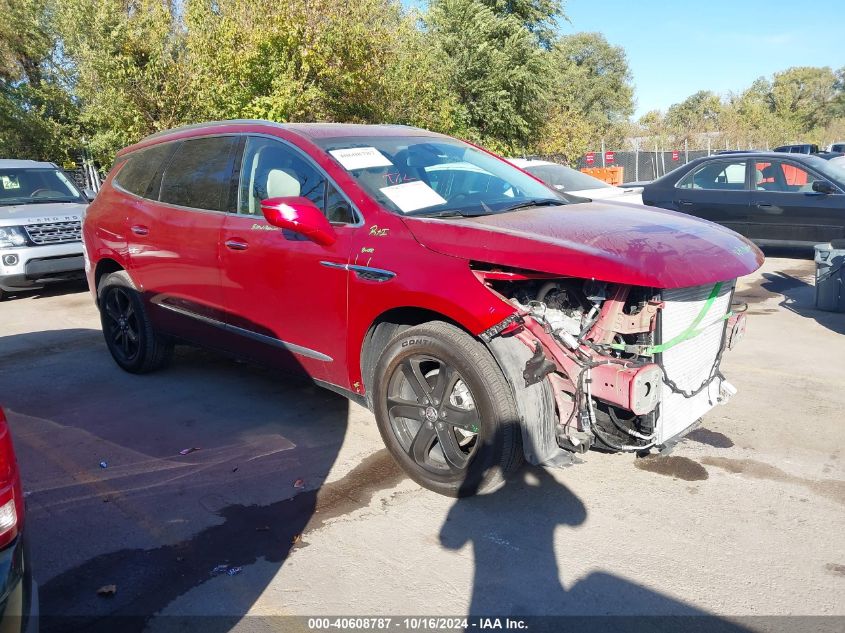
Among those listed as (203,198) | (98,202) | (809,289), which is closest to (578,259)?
(203,198)

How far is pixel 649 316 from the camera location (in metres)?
3.32

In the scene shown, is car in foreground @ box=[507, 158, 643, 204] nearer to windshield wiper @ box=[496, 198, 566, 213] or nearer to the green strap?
windshield wiper @ box=[496, 198, 566, 213]

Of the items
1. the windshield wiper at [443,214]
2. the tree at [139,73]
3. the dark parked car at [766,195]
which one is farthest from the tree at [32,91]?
the windshield wiper at [443,214]

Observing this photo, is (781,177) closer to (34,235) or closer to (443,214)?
(443,214)

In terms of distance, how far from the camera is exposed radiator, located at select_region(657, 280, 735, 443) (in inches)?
133

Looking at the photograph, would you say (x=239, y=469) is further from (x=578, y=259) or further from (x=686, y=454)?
(x=686, y=454)

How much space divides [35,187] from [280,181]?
785 centimetres

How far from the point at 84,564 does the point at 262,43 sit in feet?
32.7

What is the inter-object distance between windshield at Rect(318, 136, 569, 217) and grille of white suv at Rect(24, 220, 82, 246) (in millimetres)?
6630

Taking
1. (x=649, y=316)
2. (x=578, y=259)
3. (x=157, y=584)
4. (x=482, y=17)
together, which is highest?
(x=482, y=17)

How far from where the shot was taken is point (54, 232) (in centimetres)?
955

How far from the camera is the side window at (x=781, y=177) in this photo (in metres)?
10.4

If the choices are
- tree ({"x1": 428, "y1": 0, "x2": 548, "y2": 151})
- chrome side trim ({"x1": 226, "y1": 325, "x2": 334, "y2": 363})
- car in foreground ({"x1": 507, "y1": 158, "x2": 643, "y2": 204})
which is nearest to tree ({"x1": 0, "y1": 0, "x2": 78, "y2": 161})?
tree ({"x1": 428, "y1": 0, "x2": 548, "y2": 151})

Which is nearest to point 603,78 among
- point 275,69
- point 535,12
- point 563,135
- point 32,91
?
point 563,135
